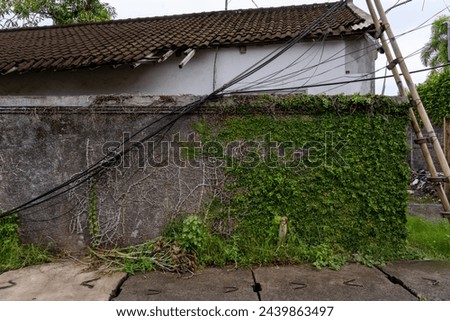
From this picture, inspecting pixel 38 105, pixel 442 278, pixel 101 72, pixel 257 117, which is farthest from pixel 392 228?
pixel 101 72

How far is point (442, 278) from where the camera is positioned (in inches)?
134

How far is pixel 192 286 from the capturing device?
329 centimetres

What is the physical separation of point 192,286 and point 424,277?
248 centimetres

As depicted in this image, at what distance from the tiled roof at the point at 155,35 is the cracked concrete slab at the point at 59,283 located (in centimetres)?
387

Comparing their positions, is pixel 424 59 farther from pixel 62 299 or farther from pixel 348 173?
pixel 62 299

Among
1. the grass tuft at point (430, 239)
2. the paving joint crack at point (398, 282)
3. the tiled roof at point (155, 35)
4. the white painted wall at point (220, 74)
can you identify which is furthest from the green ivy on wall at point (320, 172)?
the tiled roof at point (155, 35)

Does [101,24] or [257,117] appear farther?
[101,24]

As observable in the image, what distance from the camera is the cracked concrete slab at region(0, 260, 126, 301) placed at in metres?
3.09

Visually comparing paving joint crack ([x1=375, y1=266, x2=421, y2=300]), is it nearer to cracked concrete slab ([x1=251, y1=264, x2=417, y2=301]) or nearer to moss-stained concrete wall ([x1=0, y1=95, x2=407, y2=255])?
cracked concrete slab ([x1=251, y1=264, x2=417, y2=301])

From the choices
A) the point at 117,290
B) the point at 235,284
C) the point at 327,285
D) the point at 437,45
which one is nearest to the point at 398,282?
the point at 327,285

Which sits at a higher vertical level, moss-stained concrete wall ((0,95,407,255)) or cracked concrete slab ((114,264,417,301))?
moss-stained concrete wall ((0,95,407,255))

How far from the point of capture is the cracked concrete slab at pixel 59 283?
10.1 ft

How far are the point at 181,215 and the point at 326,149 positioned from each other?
78.9 inches

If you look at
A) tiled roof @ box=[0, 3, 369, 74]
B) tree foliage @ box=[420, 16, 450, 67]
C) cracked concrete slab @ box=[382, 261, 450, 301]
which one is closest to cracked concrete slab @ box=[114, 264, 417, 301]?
cracked concrete slab @ box=[382, 261, 450, 301]
